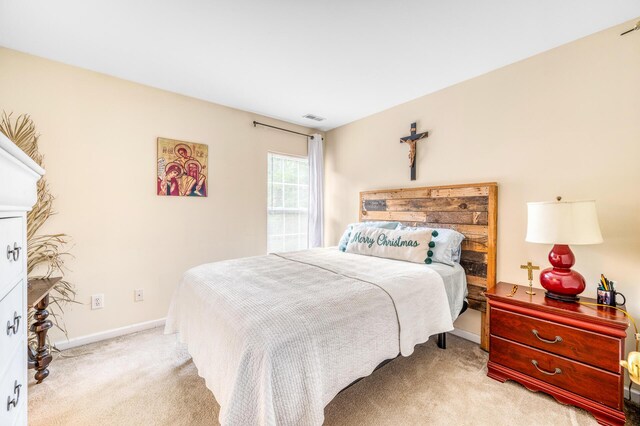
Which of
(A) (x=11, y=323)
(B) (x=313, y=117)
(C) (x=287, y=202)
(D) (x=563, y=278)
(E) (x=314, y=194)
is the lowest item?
(D) (x=563, y=278)

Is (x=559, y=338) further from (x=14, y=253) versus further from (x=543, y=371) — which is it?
(x=14, y=253)

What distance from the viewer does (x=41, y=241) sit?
7.24 feet

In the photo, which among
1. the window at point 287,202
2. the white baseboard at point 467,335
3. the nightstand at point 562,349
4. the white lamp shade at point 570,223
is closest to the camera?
the nightstand at point 562,349

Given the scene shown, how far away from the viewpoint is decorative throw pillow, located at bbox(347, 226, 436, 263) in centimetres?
240

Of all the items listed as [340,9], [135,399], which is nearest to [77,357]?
[135,399]

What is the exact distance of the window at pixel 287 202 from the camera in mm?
3695

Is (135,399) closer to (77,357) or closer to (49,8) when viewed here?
(77,357)

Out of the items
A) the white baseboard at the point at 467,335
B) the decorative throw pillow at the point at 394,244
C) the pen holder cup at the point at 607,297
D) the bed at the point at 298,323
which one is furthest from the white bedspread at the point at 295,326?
the pen holder cup at the point at 607,297

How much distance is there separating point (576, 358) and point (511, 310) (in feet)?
1.25

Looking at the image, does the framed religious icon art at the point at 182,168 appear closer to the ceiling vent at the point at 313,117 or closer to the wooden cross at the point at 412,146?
the ceiling vent at the point at 313,117

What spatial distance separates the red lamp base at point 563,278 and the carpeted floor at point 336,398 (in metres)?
0.66

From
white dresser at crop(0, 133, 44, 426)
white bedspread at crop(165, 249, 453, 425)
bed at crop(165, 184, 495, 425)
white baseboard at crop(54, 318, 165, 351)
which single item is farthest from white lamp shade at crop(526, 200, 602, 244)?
white baseboard at crop(54, 318, 165, 351)

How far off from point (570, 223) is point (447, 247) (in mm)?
873

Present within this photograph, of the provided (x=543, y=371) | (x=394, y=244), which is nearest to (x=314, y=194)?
(x=394, y=244)
